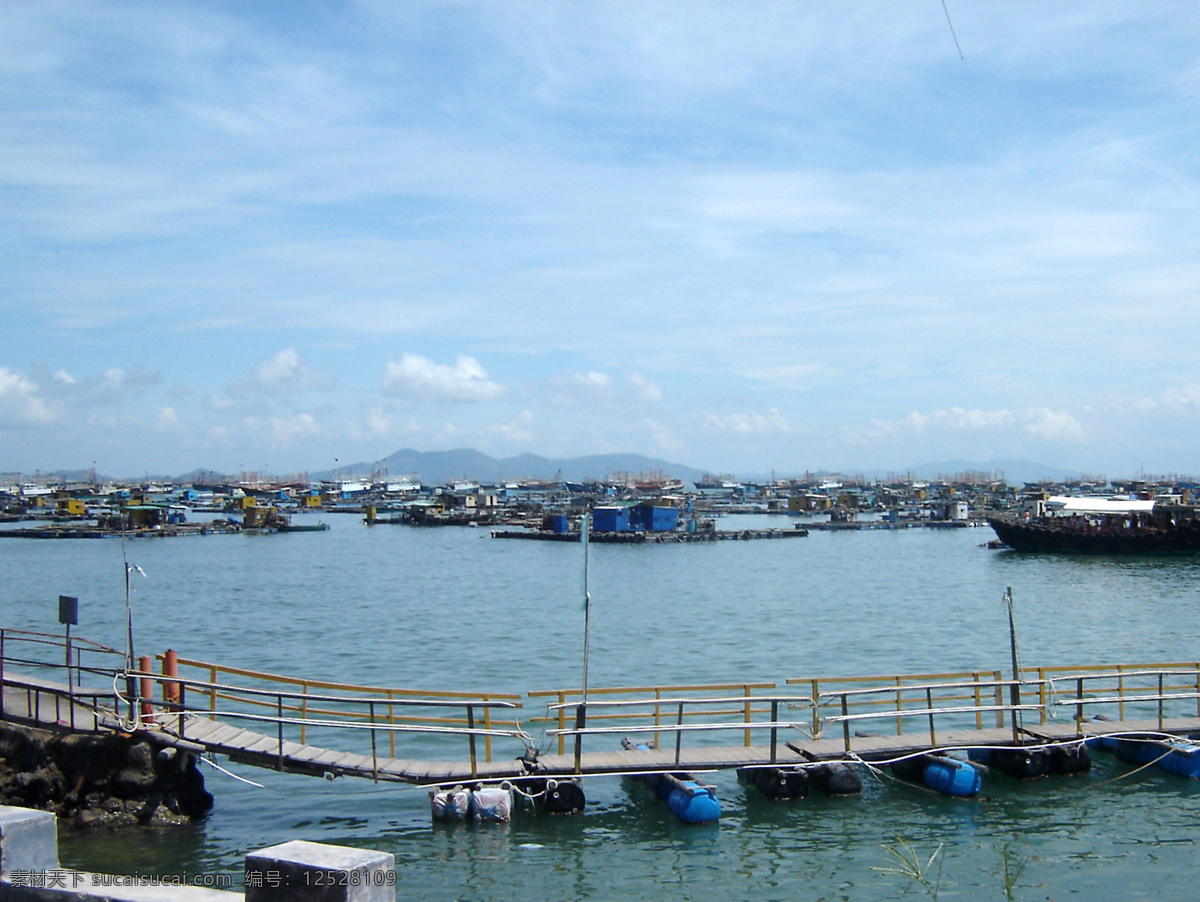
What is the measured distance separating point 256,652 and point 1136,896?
3223 cm

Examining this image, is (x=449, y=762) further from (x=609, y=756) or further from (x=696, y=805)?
(x=696, y=805)

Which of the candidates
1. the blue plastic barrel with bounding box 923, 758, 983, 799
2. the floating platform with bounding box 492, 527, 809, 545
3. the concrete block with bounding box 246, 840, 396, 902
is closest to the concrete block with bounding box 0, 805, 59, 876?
the concrete block with bounding box 246, 840, 396, 902

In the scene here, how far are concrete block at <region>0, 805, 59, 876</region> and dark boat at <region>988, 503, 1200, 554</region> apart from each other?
9409 centimetres

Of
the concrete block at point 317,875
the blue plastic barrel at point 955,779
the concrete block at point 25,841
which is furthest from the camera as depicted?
the blue plastic barrel at point 955,779

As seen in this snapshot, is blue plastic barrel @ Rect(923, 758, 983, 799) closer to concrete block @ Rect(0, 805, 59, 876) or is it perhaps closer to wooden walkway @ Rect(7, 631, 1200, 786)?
wooden walkway @ Rect(7, 631, 1200, 786)

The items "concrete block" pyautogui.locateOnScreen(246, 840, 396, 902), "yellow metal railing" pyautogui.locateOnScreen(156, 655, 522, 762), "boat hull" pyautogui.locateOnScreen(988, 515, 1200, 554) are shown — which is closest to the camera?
"concrete block" pyautogui.locateOnScreen(246, 840, 396, 902)

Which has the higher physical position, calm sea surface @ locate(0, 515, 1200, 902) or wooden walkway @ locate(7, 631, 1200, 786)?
wooden walkway @ locate(7, 631, 1200, 786)

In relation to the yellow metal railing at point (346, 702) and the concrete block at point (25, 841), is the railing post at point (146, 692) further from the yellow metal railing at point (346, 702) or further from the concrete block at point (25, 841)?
the concrete block at point (25, 841)

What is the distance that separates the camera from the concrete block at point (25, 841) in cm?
565

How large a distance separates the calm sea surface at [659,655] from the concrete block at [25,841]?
357 inches

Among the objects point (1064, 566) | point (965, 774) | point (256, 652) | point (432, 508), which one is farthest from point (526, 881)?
point (432, 508)

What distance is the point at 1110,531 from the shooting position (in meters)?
87.4

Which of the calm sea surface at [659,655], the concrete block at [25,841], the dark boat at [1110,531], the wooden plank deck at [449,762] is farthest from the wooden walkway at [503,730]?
the dark boat at [1110,531]

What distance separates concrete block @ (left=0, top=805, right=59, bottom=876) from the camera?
565cm
